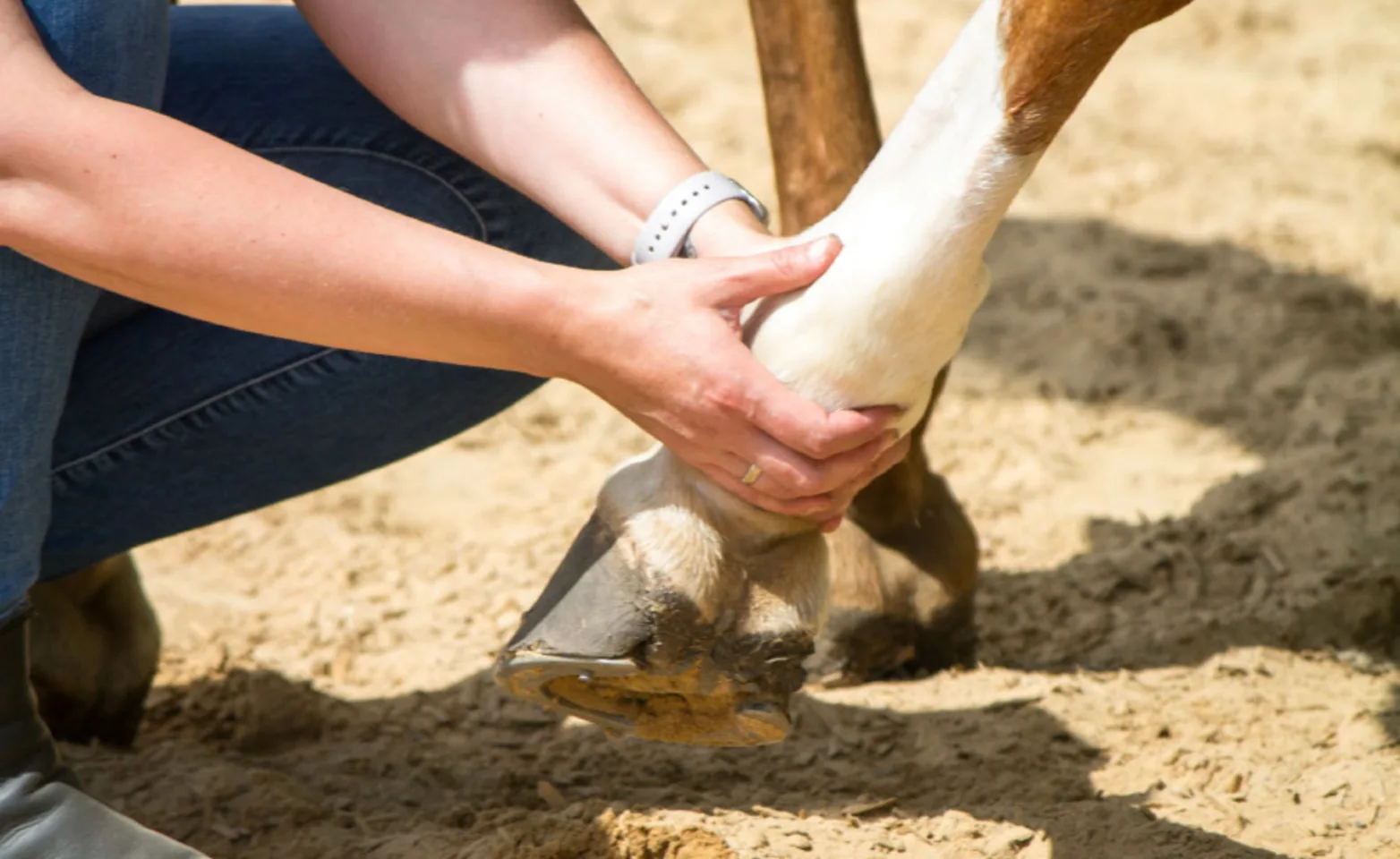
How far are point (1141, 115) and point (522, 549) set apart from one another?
1.83 m

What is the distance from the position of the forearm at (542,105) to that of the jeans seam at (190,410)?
0.84 feet

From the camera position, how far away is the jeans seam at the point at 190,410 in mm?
1290

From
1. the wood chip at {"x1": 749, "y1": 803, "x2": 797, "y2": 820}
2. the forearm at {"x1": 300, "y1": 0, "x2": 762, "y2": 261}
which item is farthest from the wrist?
the wood chip at {"x1": 749, "y1": 803, "x2": 797, "y2": 820}

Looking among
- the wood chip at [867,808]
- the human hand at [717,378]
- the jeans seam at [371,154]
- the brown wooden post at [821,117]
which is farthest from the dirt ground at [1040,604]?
the jeans seam at [371,154]

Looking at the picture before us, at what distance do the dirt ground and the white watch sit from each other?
1.53ft

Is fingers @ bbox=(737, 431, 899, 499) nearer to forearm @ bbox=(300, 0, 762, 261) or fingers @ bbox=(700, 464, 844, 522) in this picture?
fingers @ bbox=(700, 464, 844, 522)

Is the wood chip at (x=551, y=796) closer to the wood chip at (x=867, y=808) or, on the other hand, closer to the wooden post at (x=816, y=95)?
the wood chip at (x=867, y=808)

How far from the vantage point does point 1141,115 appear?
3.08m

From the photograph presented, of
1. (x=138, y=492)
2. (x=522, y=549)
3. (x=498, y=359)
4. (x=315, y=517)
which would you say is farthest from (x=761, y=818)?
(x=315, y=517)

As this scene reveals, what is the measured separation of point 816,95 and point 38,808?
3.16ft

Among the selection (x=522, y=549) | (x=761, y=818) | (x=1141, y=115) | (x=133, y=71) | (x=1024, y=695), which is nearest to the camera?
(x=133, y=71)

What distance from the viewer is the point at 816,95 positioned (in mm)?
1491

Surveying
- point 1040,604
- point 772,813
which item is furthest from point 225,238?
point 1040,604

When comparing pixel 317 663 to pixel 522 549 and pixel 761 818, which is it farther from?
pixel 761 818
